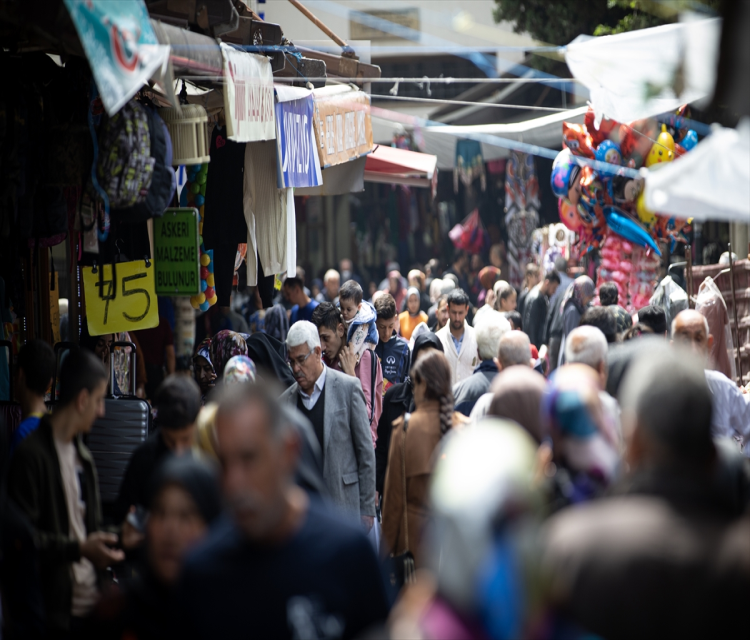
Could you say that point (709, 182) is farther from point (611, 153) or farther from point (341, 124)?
point (611, 153)

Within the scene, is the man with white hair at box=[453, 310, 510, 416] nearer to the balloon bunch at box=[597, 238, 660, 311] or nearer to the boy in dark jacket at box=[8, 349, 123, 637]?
the boy in dark jacket at box=[8, 349, 123, 637]

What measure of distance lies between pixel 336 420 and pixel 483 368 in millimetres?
1121

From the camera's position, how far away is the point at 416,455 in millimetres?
4945

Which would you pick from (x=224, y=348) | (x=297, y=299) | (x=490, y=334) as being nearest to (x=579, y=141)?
(x=297, y=299)

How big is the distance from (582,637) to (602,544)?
252 mm

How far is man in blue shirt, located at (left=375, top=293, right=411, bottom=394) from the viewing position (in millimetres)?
8234

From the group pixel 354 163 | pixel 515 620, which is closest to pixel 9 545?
pixel 515 620

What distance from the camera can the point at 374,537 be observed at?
6227mm

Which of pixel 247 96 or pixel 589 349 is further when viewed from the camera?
pixel 247 96

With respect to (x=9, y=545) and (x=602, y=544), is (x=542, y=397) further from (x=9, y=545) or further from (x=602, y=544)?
(x=9, y=545)

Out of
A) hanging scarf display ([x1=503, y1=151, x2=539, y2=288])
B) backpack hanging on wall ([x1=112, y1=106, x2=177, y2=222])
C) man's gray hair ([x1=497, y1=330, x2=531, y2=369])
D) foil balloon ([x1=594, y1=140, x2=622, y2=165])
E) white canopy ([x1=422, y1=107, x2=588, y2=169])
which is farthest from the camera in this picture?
hanging scarf display ([x1=503, y1=151, x2=539, y2=288])

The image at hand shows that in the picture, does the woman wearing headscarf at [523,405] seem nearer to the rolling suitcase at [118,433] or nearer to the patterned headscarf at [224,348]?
the rolling suitcase at [118,433]

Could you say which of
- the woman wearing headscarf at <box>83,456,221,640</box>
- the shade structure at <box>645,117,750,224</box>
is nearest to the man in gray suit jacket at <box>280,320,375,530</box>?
the shade structure at <box>645,117,750,224</box>

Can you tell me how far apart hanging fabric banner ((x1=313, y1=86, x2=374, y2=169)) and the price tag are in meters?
1.88
